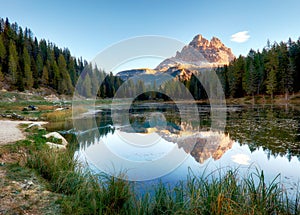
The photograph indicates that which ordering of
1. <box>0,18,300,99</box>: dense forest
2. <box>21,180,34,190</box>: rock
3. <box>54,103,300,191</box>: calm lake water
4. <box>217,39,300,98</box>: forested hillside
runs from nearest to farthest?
1. <box>21,180,34,190</box>: rock
2. <box>54,103,300,191</box>: calm lake water
3. <box>217,39,300,98</box>: forested hillside
4. <box>0,18,300,99</box>: dense forest

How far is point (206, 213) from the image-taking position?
2.26m

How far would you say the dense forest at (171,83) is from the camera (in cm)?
3512

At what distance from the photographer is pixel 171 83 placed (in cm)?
6481

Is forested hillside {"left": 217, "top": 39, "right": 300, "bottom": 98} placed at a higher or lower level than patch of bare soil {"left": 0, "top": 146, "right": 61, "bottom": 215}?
higher

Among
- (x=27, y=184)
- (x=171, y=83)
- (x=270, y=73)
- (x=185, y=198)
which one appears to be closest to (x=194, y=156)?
(x=185, y=198)

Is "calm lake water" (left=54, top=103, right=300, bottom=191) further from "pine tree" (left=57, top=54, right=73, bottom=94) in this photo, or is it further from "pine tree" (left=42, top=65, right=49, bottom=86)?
"pine tree" (left=42, top=65, right=49, bottom=86)

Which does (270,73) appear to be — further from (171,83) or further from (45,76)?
(45,76)

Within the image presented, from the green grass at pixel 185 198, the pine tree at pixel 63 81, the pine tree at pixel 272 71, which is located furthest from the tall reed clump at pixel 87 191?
the pine tree at pixel 63 81

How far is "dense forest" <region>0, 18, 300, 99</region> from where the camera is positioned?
35125mm

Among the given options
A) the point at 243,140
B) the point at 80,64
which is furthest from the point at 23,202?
the point at 80,64

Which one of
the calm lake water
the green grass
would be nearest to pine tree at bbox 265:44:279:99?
the calm lake water

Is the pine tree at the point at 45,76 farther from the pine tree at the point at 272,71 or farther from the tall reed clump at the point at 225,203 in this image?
the tall reed clump at the point at 225,203

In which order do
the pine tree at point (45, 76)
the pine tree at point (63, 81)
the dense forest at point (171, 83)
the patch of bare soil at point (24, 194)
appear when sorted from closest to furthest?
the patch of bare soil at point (24, 194)
the dense forest at point (171, 83)
the pine tree at point (45, 76)
the pine tree at point (63, 81)

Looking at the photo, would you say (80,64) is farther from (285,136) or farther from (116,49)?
(285,136)
